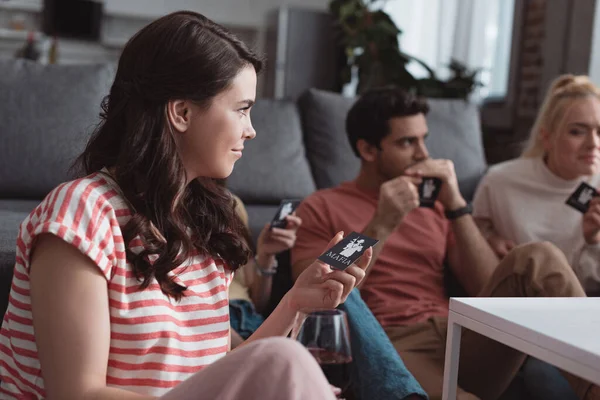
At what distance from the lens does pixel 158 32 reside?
103cm

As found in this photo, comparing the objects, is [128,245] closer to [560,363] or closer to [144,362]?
[144,362]

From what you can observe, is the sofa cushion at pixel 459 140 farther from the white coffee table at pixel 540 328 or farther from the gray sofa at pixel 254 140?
the white coffee table at pixel 540 328

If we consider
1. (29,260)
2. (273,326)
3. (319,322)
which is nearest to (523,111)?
(319,322)

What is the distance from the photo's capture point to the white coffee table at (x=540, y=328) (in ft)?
3.35

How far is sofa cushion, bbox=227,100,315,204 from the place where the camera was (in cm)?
256

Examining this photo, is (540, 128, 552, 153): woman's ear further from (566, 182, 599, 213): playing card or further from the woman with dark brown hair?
the woman with dark brown hair

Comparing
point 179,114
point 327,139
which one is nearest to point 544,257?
point 179,114

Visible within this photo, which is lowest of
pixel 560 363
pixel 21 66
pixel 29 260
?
pixel 560 363

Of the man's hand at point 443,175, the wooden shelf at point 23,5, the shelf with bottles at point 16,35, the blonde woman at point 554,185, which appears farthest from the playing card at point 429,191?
the wooden shelf at point 23,5

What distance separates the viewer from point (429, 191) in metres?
2.05

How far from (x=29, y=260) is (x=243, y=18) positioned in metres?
6.07

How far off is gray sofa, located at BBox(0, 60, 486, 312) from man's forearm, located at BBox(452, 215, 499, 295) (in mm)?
603

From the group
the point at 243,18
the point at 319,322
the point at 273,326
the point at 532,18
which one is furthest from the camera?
the point at 243,18

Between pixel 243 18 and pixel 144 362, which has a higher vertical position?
pixel 243 18
